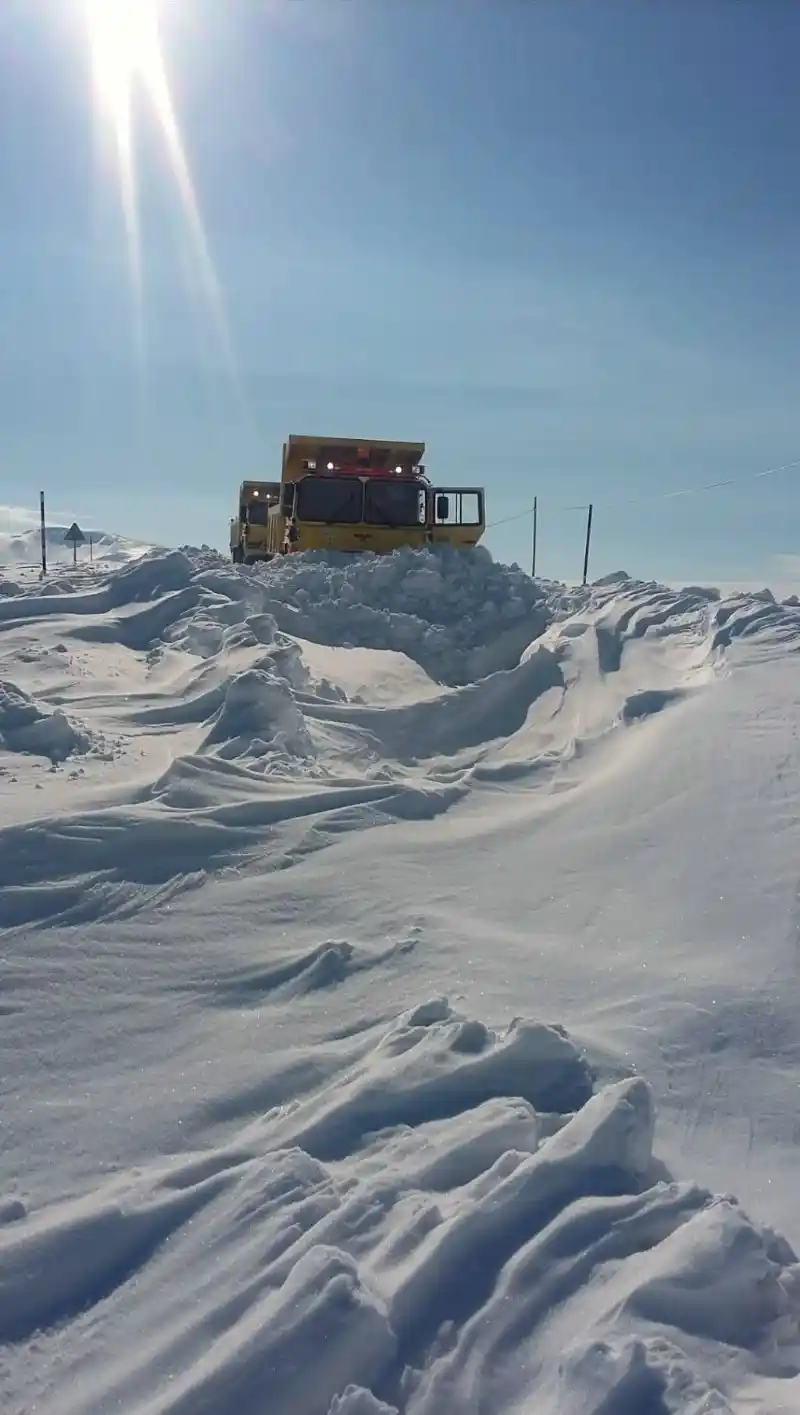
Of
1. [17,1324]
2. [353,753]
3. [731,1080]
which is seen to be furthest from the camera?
[353,753]

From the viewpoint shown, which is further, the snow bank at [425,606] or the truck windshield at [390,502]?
the truck windshield at [390,502]

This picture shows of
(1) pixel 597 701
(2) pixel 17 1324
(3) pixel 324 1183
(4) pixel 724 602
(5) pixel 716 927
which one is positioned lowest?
(2) pixel 17 1324

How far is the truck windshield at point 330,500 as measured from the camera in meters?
15.4

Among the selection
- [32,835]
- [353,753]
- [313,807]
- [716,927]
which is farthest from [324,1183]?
[353,753]

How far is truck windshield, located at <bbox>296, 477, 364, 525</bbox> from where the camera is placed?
15.4 meters

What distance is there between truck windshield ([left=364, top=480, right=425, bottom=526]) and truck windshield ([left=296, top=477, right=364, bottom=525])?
14 centimetres

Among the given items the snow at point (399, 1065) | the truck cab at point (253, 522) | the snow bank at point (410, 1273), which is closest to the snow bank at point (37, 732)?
the snow at point (399, 1065)

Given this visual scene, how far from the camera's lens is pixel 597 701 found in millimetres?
7719

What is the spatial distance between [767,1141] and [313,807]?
266cm

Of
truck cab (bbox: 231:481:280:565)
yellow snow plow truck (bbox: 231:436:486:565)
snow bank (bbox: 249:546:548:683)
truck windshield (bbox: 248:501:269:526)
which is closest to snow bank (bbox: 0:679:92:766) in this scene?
snow bank (bbox: 249:546:548:683)

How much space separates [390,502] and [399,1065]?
13.1 metres

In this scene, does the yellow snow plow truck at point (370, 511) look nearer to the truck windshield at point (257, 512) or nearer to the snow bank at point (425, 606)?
the snow bank at point (425, 606)

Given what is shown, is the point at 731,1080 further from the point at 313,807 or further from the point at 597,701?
the point at 597,701

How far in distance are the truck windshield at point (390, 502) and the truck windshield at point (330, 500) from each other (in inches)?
5.6
